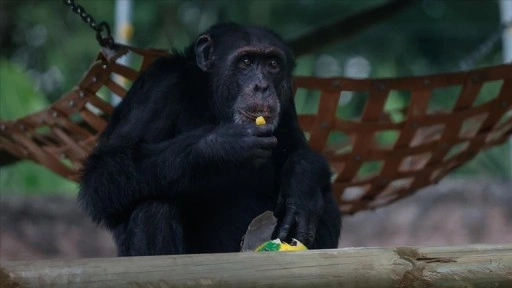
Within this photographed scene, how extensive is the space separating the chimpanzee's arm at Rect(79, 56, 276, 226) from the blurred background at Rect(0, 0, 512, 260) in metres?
3.90

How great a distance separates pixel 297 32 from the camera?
547 inches

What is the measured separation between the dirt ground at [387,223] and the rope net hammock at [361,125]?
3.61m

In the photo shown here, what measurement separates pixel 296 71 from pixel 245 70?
32.6ft

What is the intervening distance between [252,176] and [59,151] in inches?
58.2

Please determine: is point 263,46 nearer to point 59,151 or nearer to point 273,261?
point 59,151

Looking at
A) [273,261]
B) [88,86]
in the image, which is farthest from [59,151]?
[273,261]

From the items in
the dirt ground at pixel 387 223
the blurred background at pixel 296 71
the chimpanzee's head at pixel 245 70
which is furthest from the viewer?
the blurred background at pixel 296 71

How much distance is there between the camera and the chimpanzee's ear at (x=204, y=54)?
4.42 meters

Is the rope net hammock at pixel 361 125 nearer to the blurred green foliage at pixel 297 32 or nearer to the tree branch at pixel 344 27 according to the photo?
the tree branch at pixel 344 27

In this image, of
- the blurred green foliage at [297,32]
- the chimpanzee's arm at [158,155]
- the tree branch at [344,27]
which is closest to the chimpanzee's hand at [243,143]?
the chimpanzee's arm at [158,155]

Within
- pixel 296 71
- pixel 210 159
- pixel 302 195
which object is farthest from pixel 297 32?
pixel 210 159

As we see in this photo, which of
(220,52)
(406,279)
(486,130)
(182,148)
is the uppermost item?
(486,130)

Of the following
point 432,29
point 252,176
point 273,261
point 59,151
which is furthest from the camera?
point 432,29

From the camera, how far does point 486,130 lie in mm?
5379
